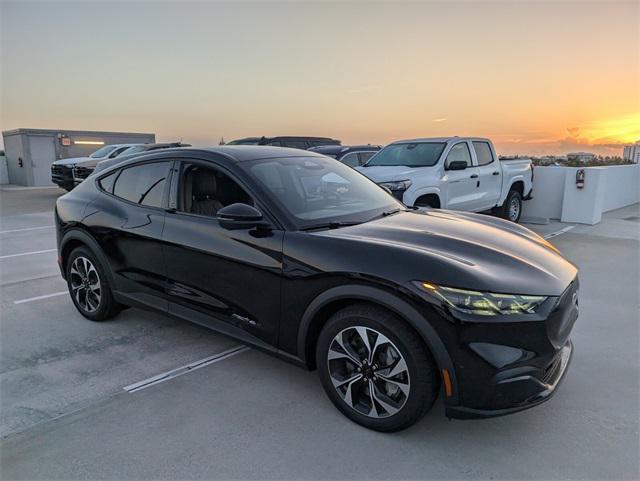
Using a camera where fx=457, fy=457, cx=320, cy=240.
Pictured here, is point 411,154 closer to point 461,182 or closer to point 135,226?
point 461,182

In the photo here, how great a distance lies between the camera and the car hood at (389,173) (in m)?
7.39

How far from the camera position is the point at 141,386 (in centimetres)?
326

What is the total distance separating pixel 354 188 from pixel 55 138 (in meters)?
26.1

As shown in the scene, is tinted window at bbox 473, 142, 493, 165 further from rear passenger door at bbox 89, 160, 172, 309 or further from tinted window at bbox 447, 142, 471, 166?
rear passenger door at bbox 89, 160, 172, 309

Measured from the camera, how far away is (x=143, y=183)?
3961 mm

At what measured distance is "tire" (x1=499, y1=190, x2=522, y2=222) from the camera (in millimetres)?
9797

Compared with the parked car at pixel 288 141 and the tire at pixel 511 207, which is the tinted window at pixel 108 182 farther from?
the parked car at pixel 288 141

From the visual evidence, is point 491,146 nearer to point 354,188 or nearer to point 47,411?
point 354,188

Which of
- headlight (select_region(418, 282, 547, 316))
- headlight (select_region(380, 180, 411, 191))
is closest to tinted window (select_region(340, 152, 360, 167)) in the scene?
headlight (select_region(380, 180, 411, 191))

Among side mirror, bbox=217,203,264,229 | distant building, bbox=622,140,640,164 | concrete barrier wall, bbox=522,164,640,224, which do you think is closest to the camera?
side mirror, bbox=217,203,264,229

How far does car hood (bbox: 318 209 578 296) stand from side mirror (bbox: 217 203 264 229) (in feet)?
1.45

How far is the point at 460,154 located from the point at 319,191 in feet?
18.5

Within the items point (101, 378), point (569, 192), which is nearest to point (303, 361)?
point (101, 378)

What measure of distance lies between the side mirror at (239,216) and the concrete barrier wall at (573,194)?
9.26m
